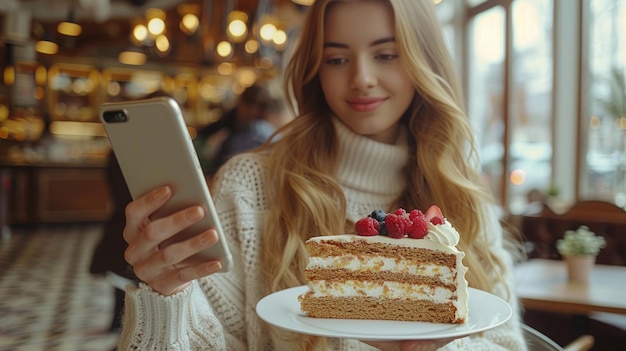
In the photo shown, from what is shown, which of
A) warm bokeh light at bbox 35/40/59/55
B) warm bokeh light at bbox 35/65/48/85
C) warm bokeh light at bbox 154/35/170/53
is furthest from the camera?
warm bokeh light at bbox 35/65/48/85

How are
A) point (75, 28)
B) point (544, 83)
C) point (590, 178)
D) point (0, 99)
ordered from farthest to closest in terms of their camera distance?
1. point (0, 99)
2. point (75, 28)
3. point (544, 83)
4. point (590, 178)

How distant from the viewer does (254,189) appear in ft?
5.08

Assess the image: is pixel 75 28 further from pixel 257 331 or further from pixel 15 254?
pixel 257 331

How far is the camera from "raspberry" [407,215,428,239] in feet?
3.90

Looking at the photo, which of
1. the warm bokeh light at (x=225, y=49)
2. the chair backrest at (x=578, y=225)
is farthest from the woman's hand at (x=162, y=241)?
the warm bokeh light at (x=225, y=49)

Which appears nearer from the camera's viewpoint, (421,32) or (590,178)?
(421,32)

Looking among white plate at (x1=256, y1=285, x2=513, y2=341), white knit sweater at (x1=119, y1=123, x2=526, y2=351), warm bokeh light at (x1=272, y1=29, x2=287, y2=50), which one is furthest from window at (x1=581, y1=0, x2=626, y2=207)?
white plate at (x1=256, y1=285, x2=513, y2=341)

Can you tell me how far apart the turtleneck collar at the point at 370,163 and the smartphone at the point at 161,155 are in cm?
67

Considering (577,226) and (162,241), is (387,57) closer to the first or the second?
(162,241)

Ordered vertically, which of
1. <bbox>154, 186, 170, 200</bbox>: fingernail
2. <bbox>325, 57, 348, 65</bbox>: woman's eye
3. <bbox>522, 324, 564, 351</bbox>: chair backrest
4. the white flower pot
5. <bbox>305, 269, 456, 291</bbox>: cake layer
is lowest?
the white flower pot

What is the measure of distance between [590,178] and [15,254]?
7.39 metres

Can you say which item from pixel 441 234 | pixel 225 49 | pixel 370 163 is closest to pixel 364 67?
pixel 370 163

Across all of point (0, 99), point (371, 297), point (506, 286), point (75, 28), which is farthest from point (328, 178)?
point (0, 99)

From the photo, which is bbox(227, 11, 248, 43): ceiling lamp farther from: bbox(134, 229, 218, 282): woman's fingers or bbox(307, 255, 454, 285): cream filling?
bbox(134, 229, 218, 282): woman's fingers
